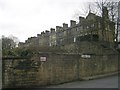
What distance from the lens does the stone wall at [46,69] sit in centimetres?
1373

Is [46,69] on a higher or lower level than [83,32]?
lower

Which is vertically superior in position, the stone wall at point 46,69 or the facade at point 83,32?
the facade at point 83,32

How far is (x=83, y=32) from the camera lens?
4762 centimetres

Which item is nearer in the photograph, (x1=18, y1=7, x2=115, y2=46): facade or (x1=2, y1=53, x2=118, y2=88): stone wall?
(x1=2, y1=53, x2=118, y2=88): stone wall

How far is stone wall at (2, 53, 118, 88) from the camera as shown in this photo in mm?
13727

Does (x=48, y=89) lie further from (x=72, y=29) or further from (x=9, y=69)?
(x=72, y=29)

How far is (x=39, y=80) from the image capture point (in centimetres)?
1495

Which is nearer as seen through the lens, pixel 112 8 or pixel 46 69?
pixel 46 69

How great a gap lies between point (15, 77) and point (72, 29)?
50.4 m

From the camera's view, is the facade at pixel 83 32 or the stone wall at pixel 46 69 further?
the facade at pixel 83 32

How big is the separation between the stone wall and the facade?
40.3 feet

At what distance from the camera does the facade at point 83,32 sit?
122ft

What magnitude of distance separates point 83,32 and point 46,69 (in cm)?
3297

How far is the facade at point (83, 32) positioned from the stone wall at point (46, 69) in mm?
12283
